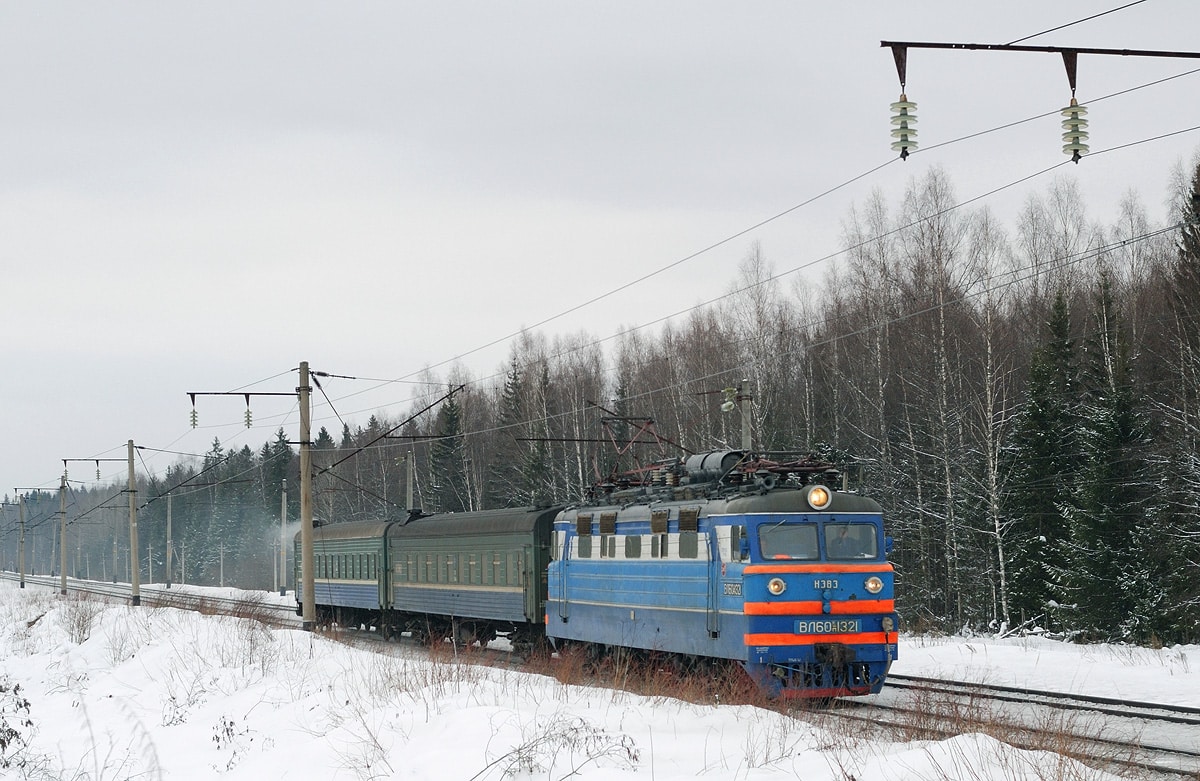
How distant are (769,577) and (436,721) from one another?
4.76 metres

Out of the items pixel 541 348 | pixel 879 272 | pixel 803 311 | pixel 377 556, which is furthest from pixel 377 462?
pixel 377 556

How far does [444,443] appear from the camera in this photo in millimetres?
75062

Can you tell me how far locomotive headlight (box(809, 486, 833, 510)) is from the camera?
16844 mm

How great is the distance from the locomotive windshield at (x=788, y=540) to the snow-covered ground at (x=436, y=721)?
237 cm

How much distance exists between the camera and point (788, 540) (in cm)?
1664

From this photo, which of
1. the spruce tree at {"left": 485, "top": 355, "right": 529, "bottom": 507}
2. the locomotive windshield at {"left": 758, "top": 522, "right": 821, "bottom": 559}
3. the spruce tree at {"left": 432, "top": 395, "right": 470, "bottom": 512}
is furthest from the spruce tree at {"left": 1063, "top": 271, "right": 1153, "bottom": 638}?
the spruce tree at {"left": 432, "top": 395, "right": 470, "bottom": 512}

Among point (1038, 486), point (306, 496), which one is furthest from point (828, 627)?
point (1038, 486)

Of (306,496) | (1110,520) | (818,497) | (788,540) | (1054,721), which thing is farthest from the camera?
(1110,520)

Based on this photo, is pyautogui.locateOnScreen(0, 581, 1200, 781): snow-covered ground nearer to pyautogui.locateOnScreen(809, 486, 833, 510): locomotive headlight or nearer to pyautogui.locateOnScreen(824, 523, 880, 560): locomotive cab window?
pyautogui.locateOnScreen(824, 523, 880, 560): locomotive cab window

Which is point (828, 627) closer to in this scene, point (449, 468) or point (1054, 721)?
point (1054, 721)

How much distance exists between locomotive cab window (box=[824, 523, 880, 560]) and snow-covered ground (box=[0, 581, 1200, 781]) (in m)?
2.66

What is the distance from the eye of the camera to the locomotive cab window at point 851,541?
1684 centimetres

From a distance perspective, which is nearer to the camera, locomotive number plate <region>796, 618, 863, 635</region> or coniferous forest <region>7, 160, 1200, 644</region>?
locomotive number plate <region>796, 618, 863, 635</region>

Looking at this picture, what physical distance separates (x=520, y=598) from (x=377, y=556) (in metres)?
10.5
